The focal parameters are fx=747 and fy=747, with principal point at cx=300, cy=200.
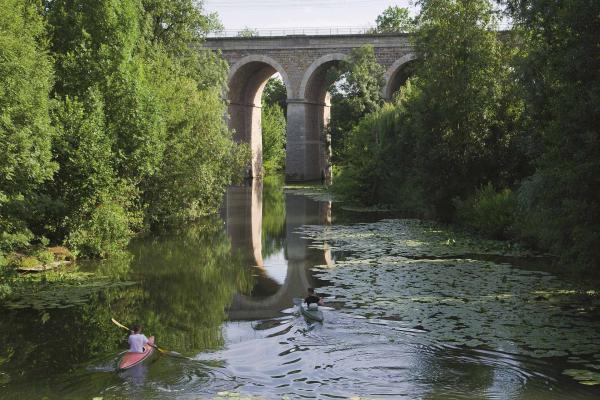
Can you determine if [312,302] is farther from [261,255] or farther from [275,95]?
[275,95]

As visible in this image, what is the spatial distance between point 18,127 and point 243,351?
20.1 feet

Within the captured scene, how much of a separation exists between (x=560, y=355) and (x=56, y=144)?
40.9ft

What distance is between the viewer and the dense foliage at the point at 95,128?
14.5m

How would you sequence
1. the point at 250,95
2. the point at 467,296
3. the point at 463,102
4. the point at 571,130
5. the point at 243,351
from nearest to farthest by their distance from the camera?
the point at 243,351 → the point at 571,130 → the point at 467,296 → the point at 463,102 → the point at 250,95

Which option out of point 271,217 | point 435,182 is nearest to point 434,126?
point 435,182

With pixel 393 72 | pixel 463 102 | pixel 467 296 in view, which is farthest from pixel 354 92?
pixel 467 296

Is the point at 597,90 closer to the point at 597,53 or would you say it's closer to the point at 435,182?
the point at 597,53

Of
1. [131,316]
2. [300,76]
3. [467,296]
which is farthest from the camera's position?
[300,76]

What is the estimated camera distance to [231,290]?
16.8m

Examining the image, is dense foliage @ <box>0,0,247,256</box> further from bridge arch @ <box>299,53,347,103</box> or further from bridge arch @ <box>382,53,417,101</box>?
bridge arch @ <box>299,53,347,103</box>

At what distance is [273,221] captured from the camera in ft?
106

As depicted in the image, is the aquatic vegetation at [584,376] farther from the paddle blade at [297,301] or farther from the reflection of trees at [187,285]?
the paddle blade at [297,301]

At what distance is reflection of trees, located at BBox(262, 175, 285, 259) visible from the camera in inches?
956

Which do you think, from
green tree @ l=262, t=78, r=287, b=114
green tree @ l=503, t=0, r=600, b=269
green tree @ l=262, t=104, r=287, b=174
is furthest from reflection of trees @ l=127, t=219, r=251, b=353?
green tree @ l=262, t=78, r=287, b=114
